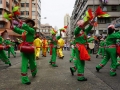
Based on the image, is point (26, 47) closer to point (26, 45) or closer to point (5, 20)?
point (26, 45)

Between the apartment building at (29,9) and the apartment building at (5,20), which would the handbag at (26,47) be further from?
the apartment building at (29,9)

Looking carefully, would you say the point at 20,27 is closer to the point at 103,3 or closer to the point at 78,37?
the point at 78,37

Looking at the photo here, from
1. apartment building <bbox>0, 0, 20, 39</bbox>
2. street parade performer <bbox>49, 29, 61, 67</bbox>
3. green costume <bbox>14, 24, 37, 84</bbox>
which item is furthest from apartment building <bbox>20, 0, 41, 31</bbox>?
green costume <bbox>14, 24, 37, 84</bbox>

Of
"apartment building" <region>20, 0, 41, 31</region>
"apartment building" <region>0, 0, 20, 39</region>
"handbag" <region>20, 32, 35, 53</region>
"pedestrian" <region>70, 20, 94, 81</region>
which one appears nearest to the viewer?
"handbag" <region>20, 32, 35, 53</region>

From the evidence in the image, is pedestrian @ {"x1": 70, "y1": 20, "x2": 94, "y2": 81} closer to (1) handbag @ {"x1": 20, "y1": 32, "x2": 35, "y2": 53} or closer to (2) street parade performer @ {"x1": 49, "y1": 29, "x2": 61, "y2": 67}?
(1) handbag @ {"x1": 20, "y1": 32, "x2": 35, "y2": 53}

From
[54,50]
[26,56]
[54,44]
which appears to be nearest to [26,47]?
[26,56]

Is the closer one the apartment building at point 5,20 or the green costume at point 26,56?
the green costume at point 26,56

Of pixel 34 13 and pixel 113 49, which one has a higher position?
pixel 34 13

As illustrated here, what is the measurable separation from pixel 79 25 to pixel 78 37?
505mm

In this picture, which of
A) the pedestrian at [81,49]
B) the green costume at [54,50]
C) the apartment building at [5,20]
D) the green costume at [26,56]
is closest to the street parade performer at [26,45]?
the green costume at [26,56]

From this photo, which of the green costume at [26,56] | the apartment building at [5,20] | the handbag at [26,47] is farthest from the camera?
the apartment building at [5,20]

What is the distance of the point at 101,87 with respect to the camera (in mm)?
5000

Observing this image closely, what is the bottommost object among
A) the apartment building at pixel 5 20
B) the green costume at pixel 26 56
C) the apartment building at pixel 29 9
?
the green costume at pixel 26 56

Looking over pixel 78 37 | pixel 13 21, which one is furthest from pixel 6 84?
pixel 78 37
